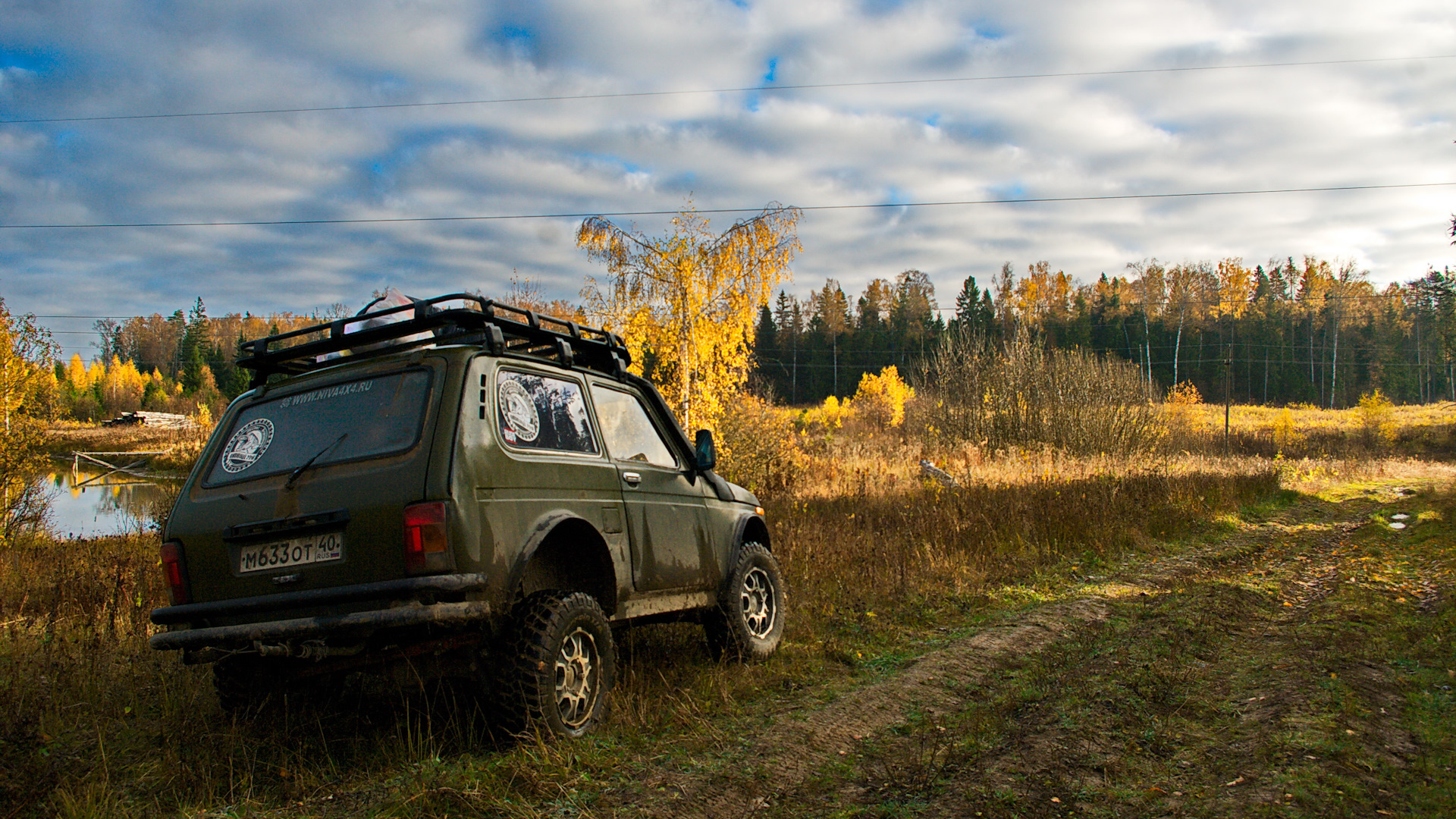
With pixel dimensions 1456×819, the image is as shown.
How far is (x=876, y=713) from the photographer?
4449mm

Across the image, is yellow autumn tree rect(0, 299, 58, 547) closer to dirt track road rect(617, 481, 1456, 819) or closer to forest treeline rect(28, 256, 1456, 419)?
dirt track road rect(617, 481, 1456, 819)

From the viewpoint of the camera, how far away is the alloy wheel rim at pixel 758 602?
5527 mm

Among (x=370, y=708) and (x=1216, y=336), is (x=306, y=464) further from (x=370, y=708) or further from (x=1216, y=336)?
(x=1216, y=336)

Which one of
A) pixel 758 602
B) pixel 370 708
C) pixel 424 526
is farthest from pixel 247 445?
pixel 758 602

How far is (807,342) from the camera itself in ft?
316

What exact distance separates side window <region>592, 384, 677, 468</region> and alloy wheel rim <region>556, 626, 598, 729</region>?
44.2 inches

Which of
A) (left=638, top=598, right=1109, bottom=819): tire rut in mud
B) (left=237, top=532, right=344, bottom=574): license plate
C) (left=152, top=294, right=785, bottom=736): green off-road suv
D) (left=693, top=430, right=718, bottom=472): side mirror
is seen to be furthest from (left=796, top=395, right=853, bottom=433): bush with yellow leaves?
(left=237, top=532, right=344, bottom=574): license plate

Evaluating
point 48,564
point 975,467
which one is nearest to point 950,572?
point 48,564

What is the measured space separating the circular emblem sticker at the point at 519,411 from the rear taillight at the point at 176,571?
1559 mm

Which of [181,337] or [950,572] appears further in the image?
[181,337]

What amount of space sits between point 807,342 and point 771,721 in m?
93.0

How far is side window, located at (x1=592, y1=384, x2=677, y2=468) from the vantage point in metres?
4.71

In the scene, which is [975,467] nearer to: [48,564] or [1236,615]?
[1236,615]

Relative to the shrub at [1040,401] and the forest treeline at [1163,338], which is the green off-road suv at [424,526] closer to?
the shrub at [1040,401]
